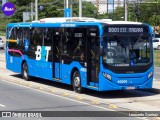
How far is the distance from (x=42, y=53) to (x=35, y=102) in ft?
19.9

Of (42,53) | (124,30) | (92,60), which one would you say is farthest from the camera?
(42,53)

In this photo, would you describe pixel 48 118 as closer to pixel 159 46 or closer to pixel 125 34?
pixel 125 34

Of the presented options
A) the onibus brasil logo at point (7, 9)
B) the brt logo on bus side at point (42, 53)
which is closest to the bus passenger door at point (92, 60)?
the brt logo on bus side at point (42, 53)

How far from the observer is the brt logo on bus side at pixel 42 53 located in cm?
2067

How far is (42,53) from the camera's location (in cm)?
2114

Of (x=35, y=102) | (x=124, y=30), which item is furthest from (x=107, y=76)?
(x=35, y=102)

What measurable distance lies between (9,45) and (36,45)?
4.01 metres

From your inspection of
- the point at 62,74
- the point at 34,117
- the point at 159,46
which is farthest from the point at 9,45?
the point at 159,46

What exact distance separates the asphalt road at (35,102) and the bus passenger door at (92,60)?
50.8 inches

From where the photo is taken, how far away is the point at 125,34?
656 inches

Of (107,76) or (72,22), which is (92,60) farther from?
(72,22)

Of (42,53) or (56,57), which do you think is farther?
(42,53)

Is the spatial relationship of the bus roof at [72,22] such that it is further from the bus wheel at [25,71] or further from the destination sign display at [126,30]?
the bus wheel at [25,71]

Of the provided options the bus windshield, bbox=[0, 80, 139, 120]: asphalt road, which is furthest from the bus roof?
bbox=[0, 80, 139, 120]: asphalt road
